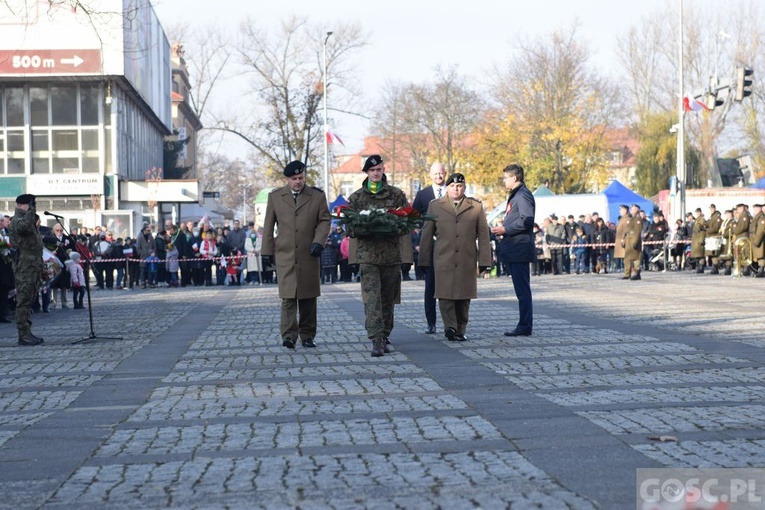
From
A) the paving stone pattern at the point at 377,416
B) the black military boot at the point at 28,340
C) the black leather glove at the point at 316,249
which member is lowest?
the paving stone pattern at the point at 377,416

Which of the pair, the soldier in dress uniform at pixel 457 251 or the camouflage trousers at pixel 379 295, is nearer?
the camouflage trousers at pixel 379 295

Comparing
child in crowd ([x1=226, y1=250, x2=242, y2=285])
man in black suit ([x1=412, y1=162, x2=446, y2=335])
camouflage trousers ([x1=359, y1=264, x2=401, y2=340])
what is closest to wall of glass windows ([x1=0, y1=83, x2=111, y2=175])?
child in crowd ([x1=226, y1=250, x2=242, y2=285])

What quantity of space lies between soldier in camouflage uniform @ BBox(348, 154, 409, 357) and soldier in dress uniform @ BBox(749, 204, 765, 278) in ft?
65.5

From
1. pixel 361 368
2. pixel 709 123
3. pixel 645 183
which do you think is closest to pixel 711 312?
pixel 361 368

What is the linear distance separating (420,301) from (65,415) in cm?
1348

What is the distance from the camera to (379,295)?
11883 mm

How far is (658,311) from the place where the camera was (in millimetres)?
17703

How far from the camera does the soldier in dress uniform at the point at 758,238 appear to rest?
29.9 metres

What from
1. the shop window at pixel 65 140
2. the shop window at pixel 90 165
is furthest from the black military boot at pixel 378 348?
the shop window at pixel 65 140

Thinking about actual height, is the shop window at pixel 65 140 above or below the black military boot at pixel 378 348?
above

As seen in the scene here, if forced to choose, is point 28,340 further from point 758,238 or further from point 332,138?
point 332,138

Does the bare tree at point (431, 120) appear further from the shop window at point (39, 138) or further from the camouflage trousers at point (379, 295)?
the camouflage trousers at point (379, 295)

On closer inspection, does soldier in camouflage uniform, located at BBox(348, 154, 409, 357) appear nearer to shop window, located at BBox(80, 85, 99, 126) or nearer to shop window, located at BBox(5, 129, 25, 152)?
shop window, located at BBox(80, 85, 99, 126)

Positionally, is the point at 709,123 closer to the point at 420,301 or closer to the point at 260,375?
the point at 420,301
